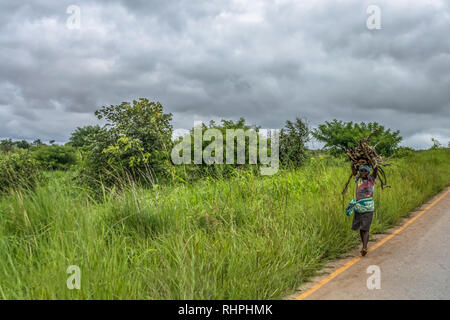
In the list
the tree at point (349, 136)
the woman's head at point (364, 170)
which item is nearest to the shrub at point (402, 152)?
the tree at point (349, 136)

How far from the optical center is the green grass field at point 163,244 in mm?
4344

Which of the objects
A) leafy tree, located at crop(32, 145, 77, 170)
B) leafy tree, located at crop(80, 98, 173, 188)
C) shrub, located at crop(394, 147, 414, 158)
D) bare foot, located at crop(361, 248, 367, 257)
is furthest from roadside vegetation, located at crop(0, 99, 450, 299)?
leafy tree, located at crop(32, 145, 77, 170)

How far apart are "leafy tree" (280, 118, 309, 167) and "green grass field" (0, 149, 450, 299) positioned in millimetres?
7692

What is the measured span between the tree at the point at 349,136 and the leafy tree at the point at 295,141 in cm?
630

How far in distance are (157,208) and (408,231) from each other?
5915 mm

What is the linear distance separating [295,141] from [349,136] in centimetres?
739

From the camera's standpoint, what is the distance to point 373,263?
21.1 feet

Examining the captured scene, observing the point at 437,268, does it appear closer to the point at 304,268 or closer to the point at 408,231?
the point at 304,268

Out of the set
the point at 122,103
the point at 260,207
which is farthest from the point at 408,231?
the point at 122,103

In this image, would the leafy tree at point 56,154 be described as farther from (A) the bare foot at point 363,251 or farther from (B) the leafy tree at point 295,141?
(A) the bare foot at point 363,251

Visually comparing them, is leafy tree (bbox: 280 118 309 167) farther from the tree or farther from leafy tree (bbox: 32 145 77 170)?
leafy tree (bbox: 32 145 77 170)

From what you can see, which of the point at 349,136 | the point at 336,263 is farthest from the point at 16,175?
the point at 349,136

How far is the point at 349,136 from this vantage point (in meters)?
22.9
